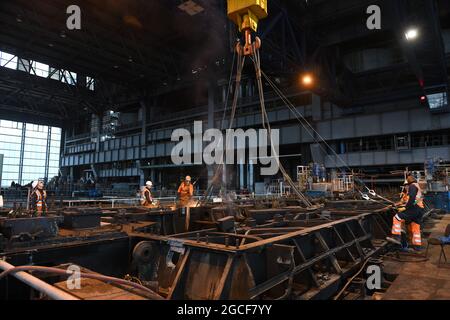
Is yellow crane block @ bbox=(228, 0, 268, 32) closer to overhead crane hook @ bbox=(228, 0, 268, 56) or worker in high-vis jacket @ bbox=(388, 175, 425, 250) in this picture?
overhead crane hook @ bbox=(228, 0, 268, 56)

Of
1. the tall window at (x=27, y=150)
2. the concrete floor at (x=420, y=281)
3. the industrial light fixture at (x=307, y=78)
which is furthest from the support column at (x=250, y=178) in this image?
the tall window at (x=27, y=150)

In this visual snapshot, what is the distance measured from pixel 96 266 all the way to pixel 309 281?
2.98 metres

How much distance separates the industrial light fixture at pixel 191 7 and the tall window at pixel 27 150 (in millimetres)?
39353

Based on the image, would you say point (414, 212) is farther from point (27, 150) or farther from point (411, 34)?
point (27, 150)

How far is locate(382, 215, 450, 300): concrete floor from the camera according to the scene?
3.48 metres

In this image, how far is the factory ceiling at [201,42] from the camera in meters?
12.8

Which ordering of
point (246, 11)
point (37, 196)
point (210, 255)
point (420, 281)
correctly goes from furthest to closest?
point (37, 196) → point (246, 11) → point (420, 281) → point (210, 255)

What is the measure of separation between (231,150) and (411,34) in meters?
17.4

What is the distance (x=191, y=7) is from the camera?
1428cm

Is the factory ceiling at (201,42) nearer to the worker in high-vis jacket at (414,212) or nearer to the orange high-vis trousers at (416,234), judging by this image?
the worker in high-vis jacket at (414,212)

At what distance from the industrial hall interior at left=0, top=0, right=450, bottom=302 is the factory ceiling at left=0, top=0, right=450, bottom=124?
126 mm

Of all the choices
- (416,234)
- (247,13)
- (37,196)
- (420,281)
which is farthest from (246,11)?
(37,196)

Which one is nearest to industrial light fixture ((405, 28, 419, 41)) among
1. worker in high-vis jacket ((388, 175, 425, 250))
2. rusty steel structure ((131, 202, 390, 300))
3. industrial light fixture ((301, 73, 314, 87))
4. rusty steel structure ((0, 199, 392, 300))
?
industrial light fixture ((301, 73, 314, 87))

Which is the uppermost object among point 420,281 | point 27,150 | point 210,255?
point 27,150
